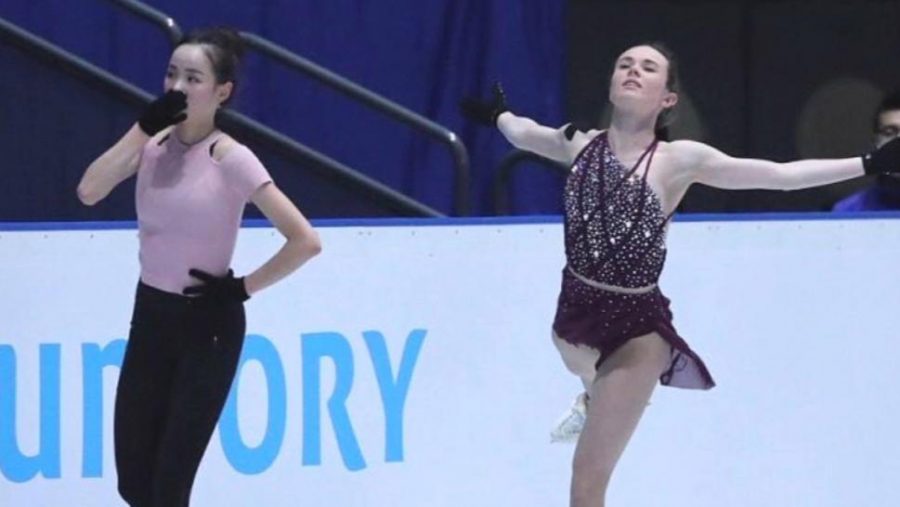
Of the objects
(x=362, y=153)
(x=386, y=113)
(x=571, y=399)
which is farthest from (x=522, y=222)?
(x=362, y=153)

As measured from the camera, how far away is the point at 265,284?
444 cm

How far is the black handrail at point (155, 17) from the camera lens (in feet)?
20.9

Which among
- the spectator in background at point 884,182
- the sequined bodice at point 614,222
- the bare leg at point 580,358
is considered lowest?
the bare leg at point 580,358

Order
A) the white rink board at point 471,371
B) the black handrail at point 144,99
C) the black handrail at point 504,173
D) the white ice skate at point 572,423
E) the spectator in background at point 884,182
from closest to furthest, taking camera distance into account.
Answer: the white ice skate at point 572,423 → the white rink board at point 471,371 → the spectator in background at point 884,182 → the black handrail at point 504,173 → the black handrail at point 144,99

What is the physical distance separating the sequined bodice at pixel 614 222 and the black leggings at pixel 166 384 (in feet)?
2.86

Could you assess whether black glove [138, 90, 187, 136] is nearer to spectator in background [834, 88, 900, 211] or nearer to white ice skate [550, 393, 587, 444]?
white ice skate [550, 393, 587, 444]

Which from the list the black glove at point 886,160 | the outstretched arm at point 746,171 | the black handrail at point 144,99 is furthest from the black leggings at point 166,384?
the black handrail at point 144,99

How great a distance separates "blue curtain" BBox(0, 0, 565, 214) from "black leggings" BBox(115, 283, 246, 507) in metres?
2.81

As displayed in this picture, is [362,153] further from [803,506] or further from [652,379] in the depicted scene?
[652,379]

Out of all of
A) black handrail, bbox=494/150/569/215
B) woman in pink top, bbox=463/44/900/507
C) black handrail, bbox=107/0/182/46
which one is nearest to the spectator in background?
black handrail, bbox=494/150/569/215

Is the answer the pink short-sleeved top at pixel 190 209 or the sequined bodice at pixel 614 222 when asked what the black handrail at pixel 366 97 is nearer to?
the sequined bodice at pixel 614 222

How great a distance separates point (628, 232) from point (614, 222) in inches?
1.6

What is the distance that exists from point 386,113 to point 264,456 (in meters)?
1.43

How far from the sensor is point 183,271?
4316 millimetres
